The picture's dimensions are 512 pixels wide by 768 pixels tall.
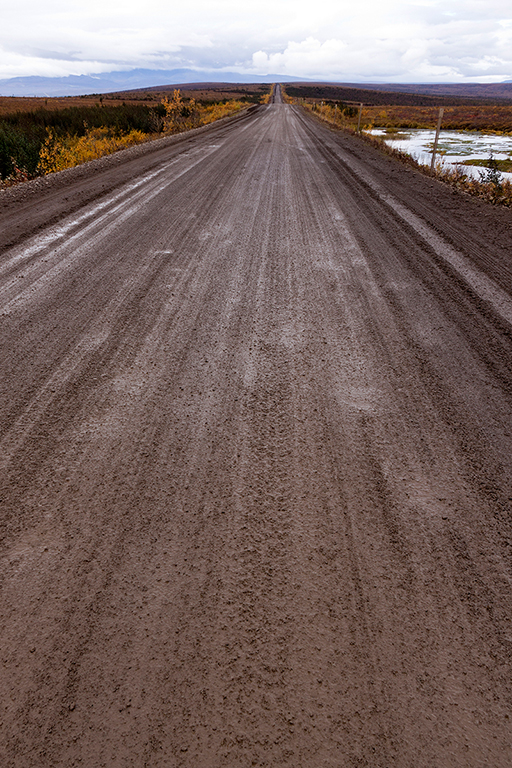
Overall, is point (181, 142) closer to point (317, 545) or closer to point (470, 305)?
point (470, 305)

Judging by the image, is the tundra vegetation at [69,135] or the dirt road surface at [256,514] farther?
the tundra vegetation at [69,135]

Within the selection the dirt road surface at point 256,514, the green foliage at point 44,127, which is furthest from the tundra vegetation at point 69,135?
the dirt road surface at point 256,514

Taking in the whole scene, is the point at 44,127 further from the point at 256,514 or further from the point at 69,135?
the point at 256,514

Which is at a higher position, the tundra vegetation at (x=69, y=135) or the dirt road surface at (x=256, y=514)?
the tundra vegetation at (x=69, y=135)

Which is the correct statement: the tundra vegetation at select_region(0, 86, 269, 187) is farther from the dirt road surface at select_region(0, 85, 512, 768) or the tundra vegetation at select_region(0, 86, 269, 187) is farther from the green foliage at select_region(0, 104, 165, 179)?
the dirt road surface at select_region(0, 85, 512, 768)

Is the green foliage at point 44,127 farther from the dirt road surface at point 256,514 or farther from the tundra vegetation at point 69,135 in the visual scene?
the dirt road surface at point 256,514

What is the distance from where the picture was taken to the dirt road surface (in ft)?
4.89

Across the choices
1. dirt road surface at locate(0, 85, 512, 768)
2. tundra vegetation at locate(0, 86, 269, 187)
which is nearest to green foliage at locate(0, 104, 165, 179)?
tundra vegetation at locate(0, 86, 269, 187)

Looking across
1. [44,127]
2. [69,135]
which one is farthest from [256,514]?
[44,127]

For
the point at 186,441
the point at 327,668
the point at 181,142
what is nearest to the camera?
the point at 327,668

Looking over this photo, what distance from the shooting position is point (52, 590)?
6.16 ft

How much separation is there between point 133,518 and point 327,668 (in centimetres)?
116

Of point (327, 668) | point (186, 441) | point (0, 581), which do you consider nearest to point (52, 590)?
point (0, 581)

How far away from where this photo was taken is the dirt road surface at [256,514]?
4.89 ft
